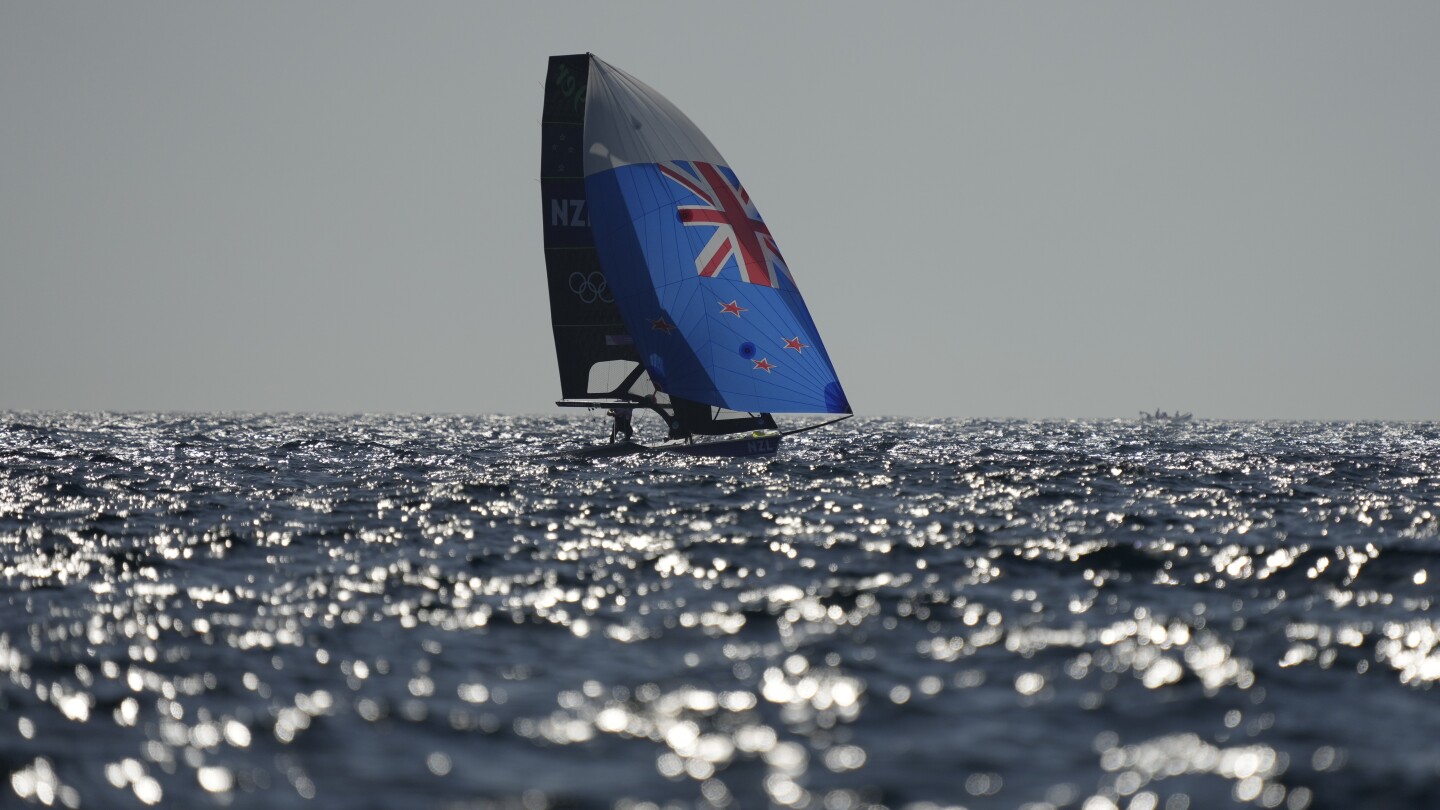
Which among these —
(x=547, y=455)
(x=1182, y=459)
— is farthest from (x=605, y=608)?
(x=1182, y=459)

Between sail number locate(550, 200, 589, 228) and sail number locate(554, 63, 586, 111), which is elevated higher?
sail number locate(554, 63, 586, 111)

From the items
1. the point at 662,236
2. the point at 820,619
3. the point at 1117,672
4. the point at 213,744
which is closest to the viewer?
the point at 213,744

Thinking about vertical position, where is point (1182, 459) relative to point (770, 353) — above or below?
below

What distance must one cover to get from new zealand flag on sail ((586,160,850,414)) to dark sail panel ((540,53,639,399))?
1.81m

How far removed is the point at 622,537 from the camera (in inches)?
725

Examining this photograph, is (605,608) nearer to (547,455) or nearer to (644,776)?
(644,776)

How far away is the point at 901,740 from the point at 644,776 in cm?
172

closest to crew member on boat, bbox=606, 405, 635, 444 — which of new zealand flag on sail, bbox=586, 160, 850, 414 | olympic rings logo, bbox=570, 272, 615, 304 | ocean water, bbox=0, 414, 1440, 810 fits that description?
new zealand flag on sail, bbox=586, 160, 850, 414

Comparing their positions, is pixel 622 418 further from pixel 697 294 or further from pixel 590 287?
pixel 697 294

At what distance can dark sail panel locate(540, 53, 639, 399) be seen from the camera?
39.3m

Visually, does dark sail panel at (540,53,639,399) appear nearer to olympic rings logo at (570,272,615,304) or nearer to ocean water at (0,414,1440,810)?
olympic rings logo at (570,272,615,304)

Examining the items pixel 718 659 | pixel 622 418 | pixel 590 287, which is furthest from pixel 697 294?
pixel 718 659

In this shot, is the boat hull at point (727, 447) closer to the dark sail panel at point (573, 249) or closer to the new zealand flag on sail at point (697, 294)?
the new zealand flag on sail at point (697, 294)

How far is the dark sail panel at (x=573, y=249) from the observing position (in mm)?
39281
